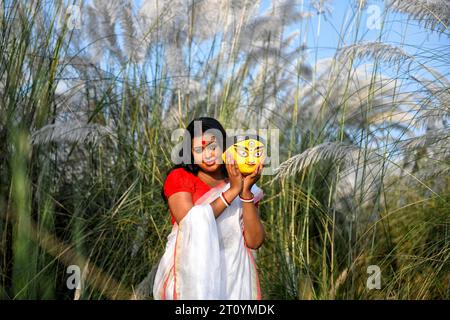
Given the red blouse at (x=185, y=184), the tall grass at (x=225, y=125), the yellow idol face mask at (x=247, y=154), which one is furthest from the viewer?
the tall grass at (x=225, y=125)

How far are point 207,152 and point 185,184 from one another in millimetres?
135

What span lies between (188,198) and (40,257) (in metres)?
1.04

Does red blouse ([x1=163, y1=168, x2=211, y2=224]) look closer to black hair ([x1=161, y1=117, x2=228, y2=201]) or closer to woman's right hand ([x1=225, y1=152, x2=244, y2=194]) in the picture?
black hair ([x1=161, y1=117, x2=228, y2=201])

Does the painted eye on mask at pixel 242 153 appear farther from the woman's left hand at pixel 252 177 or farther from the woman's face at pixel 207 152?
the woman's face at pixel 207 152

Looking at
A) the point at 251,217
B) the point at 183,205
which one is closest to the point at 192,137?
the point at 183,205

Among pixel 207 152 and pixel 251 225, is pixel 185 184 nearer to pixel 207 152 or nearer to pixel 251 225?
pixel 207 152

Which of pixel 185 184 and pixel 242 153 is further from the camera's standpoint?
pixel 185 184

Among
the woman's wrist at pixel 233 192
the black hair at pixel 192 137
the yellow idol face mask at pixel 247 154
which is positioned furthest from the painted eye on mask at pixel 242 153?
the black hair at pixel 192 137

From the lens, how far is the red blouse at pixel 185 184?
7.83ft

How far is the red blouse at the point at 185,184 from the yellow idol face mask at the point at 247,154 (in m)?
0.24

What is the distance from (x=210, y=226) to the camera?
2248 mm

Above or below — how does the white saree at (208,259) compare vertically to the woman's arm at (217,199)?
below

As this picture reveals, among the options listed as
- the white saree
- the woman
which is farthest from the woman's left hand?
the white saree

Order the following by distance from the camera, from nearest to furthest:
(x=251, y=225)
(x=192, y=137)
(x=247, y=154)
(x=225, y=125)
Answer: (x=247, y=154)
(x=251, y=225)
(x=192, y=137)
(x=225, y=125)
